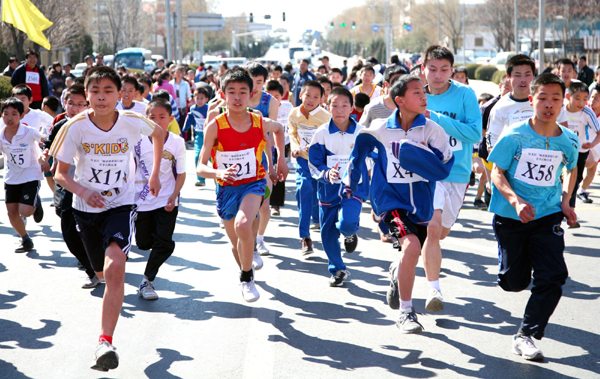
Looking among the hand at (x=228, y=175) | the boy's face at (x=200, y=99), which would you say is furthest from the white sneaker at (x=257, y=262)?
the boy's face at (x=200, y=99)

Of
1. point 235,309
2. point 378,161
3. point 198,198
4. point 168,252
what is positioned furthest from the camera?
point 198,198

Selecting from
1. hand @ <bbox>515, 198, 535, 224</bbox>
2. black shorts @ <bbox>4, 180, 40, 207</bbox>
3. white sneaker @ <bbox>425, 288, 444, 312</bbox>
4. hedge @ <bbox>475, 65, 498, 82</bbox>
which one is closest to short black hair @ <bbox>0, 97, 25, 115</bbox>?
black shorts @ <bbox>4, 180, 40, 207</bbox>

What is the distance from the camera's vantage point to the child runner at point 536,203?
16.2 feet

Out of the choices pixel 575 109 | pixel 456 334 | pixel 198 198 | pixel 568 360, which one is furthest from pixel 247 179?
pixel 198 198

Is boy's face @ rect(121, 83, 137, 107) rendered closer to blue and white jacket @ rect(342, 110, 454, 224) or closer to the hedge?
blue and white jacket @ rect(342, 110, 454, 224)

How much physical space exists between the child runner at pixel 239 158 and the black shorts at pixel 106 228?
98cm

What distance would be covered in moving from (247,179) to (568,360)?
9.39ft

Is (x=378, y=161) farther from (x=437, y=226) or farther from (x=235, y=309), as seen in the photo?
(x=235, y=309)

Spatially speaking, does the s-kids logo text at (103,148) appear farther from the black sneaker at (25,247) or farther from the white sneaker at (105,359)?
the black sneaker at (25,247)

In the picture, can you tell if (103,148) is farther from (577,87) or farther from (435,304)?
(577,87)

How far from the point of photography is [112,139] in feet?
17.1

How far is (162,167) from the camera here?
6.87 m

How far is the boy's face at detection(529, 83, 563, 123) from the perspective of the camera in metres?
5.07

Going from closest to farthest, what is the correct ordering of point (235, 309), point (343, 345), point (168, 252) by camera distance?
point (343, 345)
point (235, 309)
point (168, 252)
